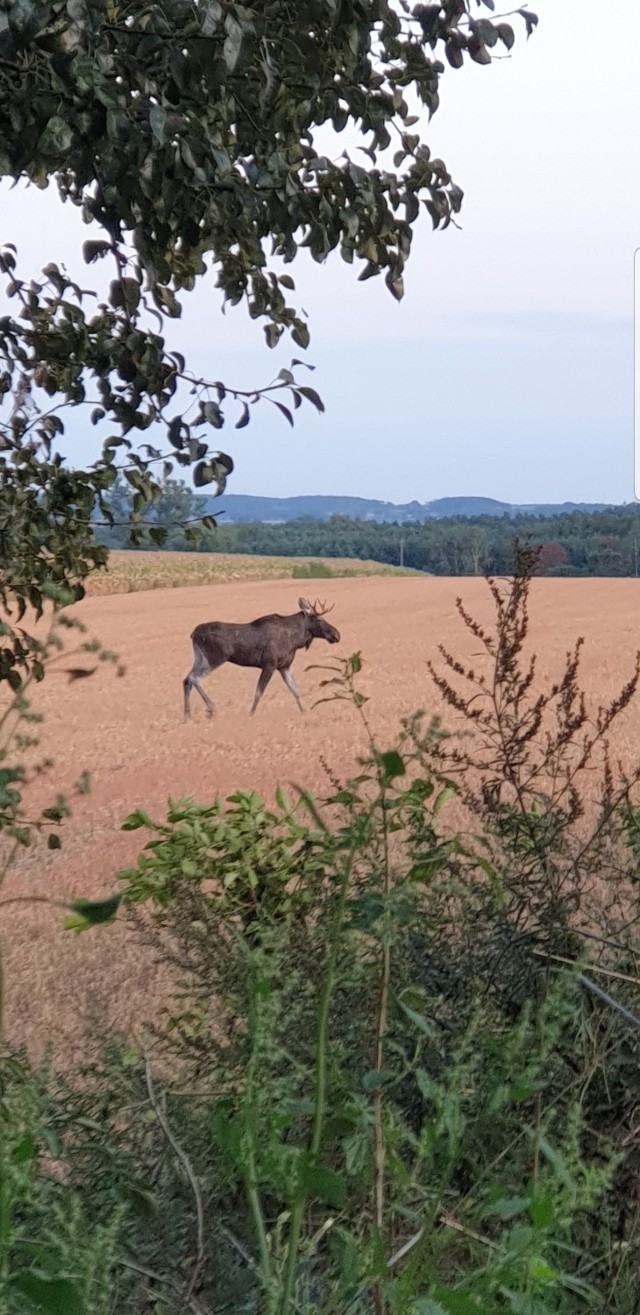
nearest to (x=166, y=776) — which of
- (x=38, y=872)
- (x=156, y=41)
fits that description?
(x=38, y=872)

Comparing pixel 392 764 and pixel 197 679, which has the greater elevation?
pixel 392 764

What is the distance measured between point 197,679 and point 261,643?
0.72 metres

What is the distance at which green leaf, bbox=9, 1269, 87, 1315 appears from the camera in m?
0.86

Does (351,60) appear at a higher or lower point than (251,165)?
higher

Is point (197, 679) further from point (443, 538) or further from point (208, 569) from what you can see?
point (208, 569)

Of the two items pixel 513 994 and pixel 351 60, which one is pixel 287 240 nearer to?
pixel 351 60

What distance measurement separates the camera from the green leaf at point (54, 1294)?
863mm

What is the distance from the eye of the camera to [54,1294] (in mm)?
869

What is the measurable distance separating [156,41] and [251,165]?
0.77ft

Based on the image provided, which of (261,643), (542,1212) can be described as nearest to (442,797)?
(542,1212)

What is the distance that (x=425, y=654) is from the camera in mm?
11797

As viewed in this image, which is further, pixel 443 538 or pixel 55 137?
pixel 443 538

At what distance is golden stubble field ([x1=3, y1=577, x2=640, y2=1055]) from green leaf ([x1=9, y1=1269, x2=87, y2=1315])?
0.88 m

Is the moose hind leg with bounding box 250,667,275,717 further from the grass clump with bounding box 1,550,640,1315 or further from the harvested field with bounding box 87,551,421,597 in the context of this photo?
the harvested field with bounding box 87,551,421,597
